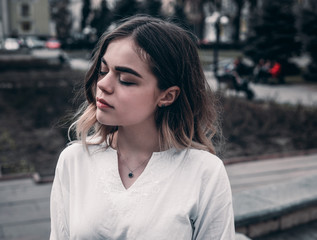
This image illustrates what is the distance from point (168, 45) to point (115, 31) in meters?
0.21

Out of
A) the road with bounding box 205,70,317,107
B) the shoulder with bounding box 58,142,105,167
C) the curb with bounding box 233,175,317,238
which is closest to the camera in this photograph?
the shoulder with bounding box 58,142,105,167

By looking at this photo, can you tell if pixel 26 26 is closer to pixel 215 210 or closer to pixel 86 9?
pixel 86 9

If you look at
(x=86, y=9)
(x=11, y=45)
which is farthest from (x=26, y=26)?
(x=11, y=45)

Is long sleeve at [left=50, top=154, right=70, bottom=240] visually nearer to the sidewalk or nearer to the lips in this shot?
the lips

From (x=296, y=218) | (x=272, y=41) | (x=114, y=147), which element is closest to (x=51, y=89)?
(x=272, y=41)

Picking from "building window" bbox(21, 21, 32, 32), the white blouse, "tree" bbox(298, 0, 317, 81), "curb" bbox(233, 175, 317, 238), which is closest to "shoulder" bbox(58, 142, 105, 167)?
the white blouse

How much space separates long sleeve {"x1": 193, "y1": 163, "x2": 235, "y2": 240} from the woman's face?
0.34m

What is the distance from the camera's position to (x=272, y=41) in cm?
2162

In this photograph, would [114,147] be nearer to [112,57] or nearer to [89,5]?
[112,57]

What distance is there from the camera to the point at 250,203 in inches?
136

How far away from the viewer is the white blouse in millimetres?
1476

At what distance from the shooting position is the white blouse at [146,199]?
4.84 ft

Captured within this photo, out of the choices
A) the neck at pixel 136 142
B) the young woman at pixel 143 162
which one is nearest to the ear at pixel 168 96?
the young woman at pixel 143 162

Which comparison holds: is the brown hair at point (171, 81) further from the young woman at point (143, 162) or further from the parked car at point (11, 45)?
the parked car at point (11, 45)
